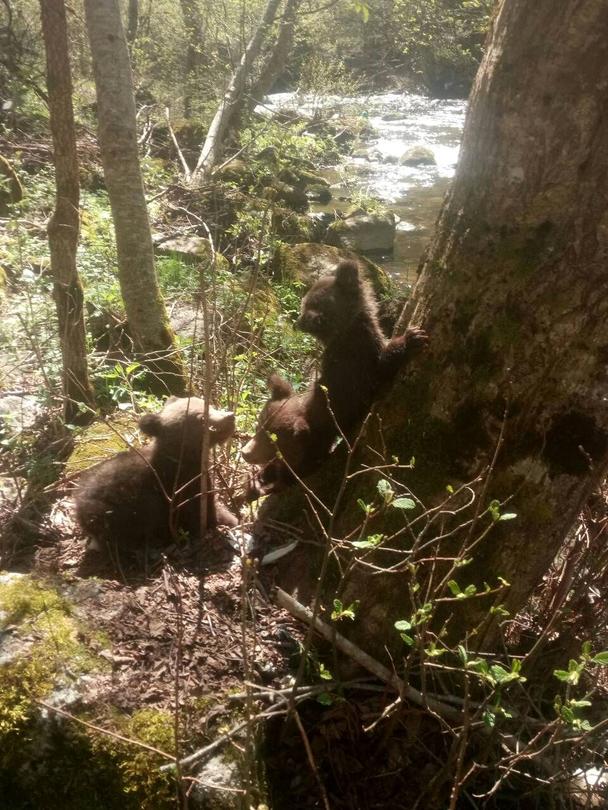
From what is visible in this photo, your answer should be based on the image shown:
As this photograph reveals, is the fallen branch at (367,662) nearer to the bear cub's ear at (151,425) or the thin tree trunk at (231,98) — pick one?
the bear cub's ear at (151,425)

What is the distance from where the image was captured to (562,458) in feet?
9.61

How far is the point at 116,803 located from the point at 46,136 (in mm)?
15786

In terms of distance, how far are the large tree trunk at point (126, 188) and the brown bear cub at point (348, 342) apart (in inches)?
67.1

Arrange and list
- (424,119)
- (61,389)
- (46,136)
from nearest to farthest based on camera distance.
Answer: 1. (61,389)
2. (46,136)
3. (424,119)

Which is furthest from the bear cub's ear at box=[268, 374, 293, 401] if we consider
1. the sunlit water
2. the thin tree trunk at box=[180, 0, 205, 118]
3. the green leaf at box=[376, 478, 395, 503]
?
the thin tree trunk at box=[180, 0, 205, 118]

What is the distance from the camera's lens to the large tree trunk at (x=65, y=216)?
479 centimetres

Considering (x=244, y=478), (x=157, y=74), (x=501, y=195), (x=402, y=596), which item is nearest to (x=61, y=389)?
(x=244, y=478)

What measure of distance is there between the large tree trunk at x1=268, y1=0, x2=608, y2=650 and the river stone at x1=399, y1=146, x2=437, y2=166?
19.6 meters

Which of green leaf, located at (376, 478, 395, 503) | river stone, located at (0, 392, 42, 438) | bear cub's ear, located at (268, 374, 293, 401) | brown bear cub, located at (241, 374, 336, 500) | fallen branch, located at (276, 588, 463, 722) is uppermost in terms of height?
green leaf, located at (376, 478, 395, 503)

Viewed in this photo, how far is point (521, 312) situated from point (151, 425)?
268 centimetres

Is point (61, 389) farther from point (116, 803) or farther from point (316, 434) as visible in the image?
point (116, 803)

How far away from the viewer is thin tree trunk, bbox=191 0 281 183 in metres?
14.9

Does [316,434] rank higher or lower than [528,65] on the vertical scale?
lower

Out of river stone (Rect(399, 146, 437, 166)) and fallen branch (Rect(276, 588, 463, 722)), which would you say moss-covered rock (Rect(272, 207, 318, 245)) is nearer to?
river stone (Rect(399, 146, 437, 166))
